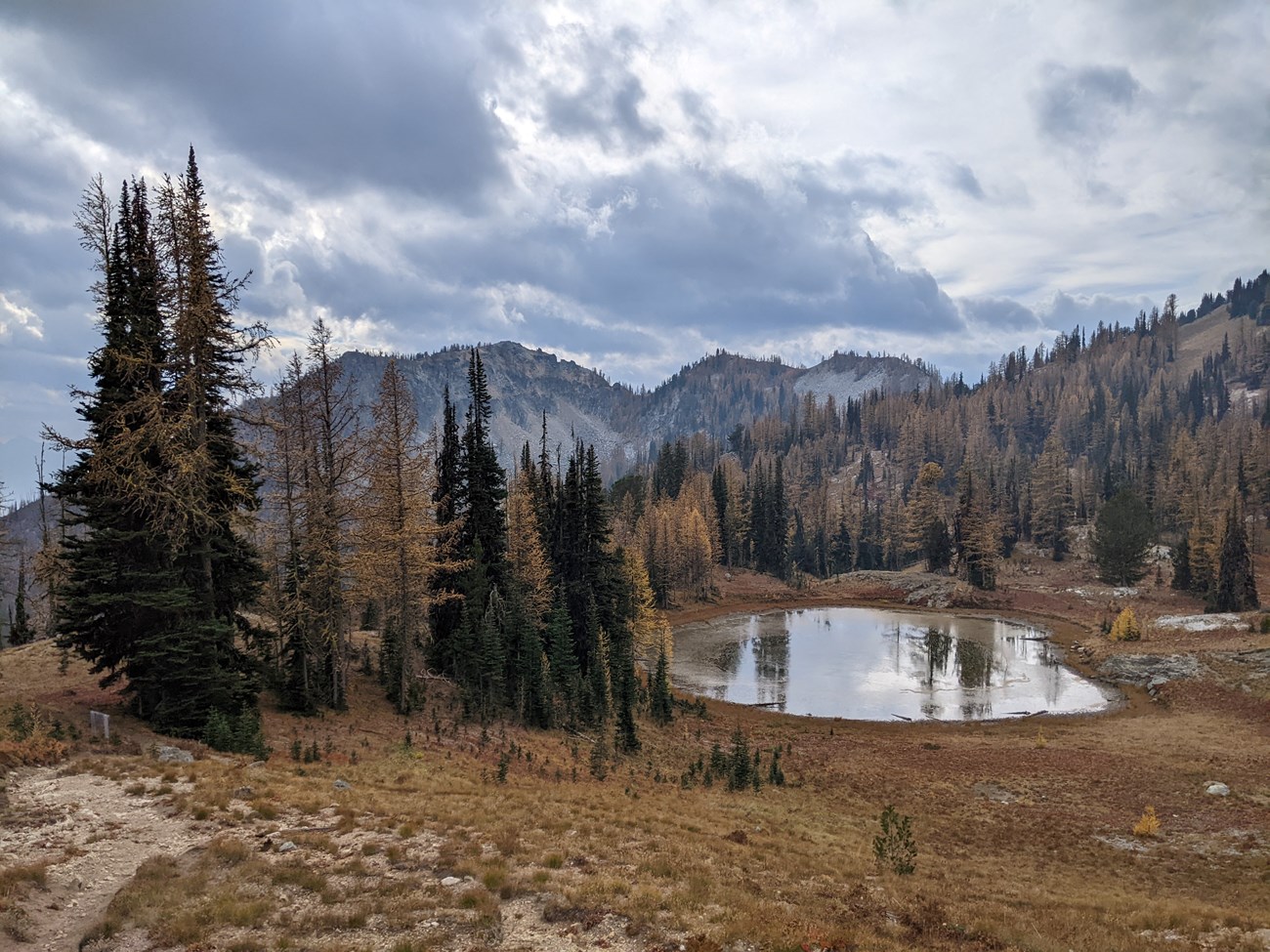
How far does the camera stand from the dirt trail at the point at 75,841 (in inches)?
364

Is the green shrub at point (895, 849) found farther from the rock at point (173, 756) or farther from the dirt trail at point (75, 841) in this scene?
the rock at point (173, 756)

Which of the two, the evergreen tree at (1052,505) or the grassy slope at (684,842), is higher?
the evergreen tree at (1052,505)

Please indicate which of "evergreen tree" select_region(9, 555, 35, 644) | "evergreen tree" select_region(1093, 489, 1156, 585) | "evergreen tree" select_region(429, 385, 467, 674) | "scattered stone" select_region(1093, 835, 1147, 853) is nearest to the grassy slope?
"scattered stone" select_region(1093, 835, 1147, 853)

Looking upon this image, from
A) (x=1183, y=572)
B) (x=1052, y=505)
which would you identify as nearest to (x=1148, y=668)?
(x=1183, y=572)

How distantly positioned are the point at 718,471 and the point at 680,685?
250 ft

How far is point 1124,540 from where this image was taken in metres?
93.4

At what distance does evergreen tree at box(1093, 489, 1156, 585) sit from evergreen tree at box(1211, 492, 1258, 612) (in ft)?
70.3

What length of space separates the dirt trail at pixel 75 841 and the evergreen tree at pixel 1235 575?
94.3m

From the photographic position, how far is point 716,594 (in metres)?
103

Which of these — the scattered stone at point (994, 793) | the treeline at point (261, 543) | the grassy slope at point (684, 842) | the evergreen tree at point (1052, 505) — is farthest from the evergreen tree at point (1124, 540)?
the treeline at point (261, 543)

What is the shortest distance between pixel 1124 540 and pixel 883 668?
2244 inches

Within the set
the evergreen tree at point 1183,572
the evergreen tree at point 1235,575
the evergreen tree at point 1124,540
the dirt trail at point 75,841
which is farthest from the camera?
the evergreen tree at point 1124,540

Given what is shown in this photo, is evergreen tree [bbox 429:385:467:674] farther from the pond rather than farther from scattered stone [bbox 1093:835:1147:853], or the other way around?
scattered stone [bbox 1093:835:1147:853]

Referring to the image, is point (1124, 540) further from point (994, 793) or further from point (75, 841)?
point (75, 841)
